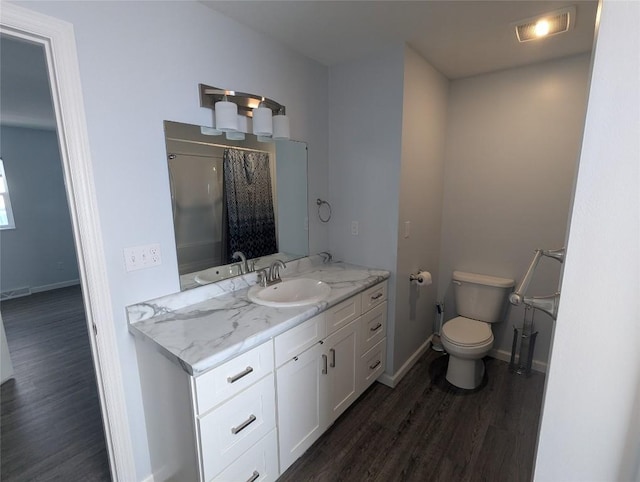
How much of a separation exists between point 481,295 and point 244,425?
2.07 metres

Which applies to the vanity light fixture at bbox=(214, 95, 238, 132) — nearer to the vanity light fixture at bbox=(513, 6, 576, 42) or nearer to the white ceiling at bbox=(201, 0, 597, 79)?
the white ceiling at bbox=(201, 0, 597, 79)

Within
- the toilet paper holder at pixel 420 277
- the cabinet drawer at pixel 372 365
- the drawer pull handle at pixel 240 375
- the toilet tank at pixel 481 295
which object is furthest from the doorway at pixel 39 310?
the toilet tank at pixel 481 295

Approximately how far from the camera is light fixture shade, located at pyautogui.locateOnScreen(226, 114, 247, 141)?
69.0 inches

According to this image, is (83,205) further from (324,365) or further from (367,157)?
(367,157)

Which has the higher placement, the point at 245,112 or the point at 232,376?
the point at 245,112

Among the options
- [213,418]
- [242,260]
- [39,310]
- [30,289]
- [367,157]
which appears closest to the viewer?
[213,418]

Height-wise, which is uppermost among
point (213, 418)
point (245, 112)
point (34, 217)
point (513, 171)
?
point (245, 112)

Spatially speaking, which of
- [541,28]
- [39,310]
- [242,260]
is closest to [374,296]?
[242,260]

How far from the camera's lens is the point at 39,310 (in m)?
3.80

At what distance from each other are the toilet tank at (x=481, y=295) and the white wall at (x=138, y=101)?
222 centimetres

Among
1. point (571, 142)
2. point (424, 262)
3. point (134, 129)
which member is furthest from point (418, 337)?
point (134, 129)

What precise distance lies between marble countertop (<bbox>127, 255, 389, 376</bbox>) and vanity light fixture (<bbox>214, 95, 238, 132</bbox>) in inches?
34.0

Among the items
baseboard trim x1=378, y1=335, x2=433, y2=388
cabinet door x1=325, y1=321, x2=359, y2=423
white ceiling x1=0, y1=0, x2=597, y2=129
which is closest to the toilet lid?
baseboard trim x1=378, y1=335, x2=433, y2=388

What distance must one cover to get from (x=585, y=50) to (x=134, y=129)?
9.12 ft
